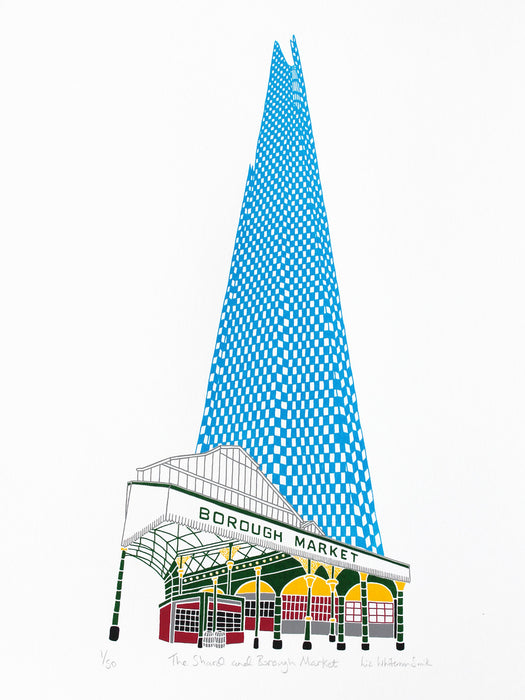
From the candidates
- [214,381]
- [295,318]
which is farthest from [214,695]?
[295,318]

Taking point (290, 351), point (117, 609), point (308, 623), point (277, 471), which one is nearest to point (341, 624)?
point (308, 623)

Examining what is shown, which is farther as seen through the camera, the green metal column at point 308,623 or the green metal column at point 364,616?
the green metal column at point 364,616

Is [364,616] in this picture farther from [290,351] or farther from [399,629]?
[290,351]

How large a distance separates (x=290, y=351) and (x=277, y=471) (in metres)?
1.34

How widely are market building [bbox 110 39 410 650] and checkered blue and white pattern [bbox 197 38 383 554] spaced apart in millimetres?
15

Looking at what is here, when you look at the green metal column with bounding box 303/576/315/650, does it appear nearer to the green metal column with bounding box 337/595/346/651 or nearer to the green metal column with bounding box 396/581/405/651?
the green metal column with bounding box 337/595/346/651

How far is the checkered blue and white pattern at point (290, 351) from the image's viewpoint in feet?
24.0

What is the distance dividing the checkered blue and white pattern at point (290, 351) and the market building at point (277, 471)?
0.01 meters

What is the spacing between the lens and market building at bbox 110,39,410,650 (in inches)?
252

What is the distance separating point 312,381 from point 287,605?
232cm

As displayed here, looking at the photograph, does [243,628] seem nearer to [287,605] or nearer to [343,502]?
[287,605]

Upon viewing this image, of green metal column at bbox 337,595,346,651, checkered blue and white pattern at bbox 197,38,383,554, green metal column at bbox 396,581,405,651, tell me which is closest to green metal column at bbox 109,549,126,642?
checkered blue and white pattern at bbox 197,38,383,554
